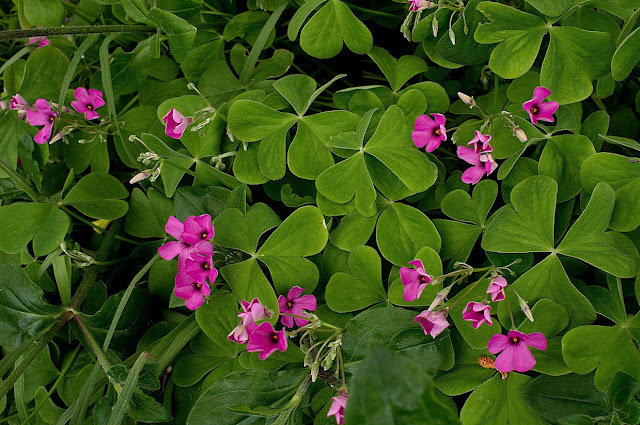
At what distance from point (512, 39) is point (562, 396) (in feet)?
2.81

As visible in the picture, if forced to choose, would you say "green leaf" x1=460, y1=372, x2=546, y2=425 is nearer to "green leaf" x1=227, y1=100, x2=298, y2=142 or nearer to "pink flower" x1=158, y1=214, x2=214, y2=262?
"pink flower" x1=158, y1=214, x2=214, y2=262

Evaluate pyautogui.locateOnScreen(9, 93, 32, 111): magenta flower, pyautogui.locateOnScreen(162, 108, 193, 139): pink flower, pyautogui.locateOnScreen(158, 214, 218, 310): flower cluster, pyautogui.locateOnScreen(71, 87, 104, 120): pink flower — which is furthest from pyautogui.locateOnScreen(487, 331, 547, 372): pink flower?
pyautogui.locateOnScreen(9, 93, 32, 111): magenta flower

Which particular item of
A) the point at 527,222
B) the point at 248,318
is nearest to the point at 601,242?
the point at 527,222

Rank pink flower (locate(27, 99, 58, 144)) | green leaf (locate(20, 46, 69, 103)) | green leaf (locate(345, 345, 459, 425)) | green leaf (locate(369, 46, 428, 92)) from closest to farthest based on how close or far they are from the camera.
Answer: green leaf (locate(345, 345, 459, 425)) → green leaf (locate(369, 46, 428, 92)) → pink flower (locate(27, 99, 58, 144)) → green leaf (locate(20, 46, 69, 103))

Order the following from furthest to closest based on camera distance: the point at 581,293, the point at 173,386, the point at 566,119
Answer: the point at 173,386 < the point at 566,119 < the point at 581,293

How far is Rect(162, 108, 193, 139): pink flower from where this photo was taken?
1.44m

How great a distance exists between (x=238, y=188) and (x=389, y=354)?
879mm

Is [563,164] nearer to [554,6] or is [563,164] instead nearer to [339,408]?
[554,6]

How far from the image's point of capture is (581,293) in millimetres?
1209

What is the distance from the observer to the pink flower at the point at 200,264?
1.29 metres

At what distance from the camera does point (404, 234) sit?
141 cm

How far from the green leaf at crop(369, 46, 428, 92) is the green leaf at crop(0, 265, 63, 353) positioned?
3.75ft

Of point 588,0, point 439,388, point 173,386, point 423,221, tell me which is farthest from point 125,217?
point 588,0

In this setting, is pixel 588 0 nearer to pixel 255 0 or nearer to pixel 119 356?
pixel 255 0
